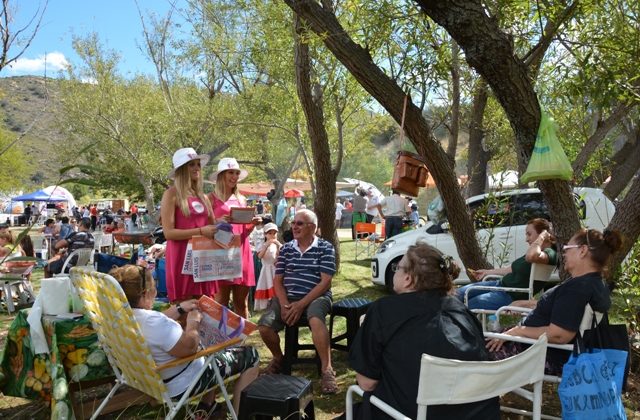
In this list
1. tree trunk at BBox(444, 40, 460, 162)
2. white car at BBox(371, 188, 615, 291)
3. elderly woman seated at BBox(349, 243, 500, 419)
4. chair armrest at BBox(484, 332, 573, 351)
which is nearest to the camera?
elderly woman seated at BBox(349, 243, 500, 419)

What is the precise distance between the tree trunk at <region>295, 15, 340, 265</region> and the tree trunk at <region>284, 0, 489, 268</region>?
1243 mm

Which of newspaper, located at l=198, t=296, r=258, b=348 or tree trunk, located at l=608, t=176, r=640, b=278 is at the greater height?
tree trunk, located at l=608, t=176, r=640, b=278

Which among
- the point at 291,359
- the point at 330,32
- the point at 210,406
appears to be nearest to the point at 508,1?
the point at 330,32

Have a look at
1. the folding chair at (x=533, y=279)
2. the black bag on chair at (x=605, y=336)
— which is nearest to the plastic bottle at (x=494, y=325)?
the folding chair at (x=533, y=279)

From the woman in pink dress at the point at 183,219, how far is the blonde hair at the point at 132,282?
3.29 ft

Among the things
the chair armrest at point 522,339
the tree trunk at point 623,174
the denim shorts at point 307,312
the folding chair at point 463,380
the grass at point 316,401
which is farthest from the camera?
the tree trunk at point 623,174

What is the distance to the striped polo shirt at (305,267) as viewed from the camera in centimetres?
420

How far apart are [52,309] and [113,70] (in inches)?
727

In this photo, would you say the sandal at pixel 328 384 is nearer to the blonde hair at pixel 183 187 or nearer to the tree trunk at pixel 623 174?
the blonde hair at pixel 183 187

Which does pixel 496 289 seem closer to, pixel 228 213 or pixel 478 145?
pixel 228 213

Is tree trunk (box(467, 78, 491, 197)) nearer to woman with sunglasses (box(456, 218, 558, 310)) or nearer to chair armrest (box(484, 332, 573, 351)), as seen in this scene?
woman with sunglasses (box(456, 218, 558, 310))

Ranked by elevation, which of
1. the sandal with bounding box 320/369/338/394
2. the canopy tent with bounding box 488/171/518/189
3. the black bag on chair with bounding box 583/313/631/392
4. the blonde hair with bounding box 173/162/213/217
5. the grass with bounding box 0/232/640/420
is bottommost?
the grass with bounding box 0/232/640/420

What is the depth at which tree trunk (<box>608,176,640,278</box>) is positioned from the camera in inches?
149

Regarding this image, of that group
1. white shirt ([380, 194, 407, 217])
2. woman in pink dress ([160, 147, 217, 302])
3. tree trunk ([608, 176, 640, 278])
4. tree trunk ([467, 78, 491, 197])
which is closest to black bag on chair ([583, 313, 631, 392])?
tree trunk ([608, 176, 640, 278])
